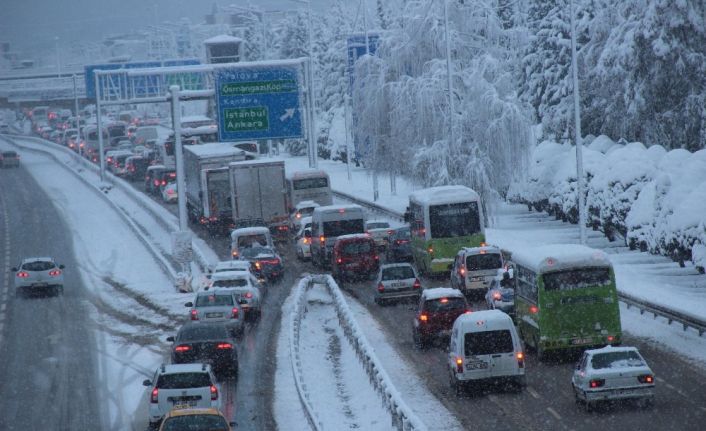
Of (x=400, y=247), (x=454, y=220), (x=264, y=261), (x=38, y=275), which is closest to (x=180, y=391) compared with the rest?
(x=454, y=220)

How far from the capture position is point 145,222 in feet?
227

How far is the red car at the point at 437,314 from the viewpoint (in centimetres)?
3044

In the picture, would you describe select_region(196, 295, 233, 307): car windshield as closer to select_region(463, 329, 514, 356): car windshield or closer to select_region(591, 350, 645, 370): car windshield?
select_region(463, 329, 514, 356): car windshield

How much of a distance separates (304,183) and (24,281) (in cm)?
2095

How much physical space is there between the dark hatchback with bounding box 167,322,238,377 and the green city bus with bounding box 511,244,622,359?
7124 mm

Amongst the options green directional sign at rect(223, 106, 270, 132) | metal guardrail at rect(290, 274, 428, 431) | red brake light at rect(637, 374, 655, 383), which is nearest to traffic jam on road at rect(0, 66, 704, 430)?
red brake light at rect(637, 374, 655, 383)

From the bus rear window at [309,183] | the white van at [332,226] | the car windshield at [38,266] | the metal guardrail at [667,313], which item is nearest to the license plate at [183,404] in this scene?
the metal guardrail at [667,313]

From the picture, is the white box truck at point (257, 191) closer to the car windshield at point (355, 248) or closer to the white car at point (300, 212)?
the white car at point (300, 212)

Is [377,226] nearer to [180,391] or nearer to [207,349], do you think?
[207,349]

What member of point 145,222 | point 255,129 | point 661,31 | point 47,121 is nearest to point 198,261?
point 255,129

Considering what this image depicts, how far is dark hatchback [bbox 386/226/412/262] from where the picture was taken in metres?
49.2

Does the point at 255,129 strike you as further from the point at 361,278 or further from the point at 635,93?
the point at 635,93

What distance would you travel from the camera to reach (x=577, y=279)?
27312mm

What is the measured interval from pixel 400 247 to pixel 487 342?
24.9m
